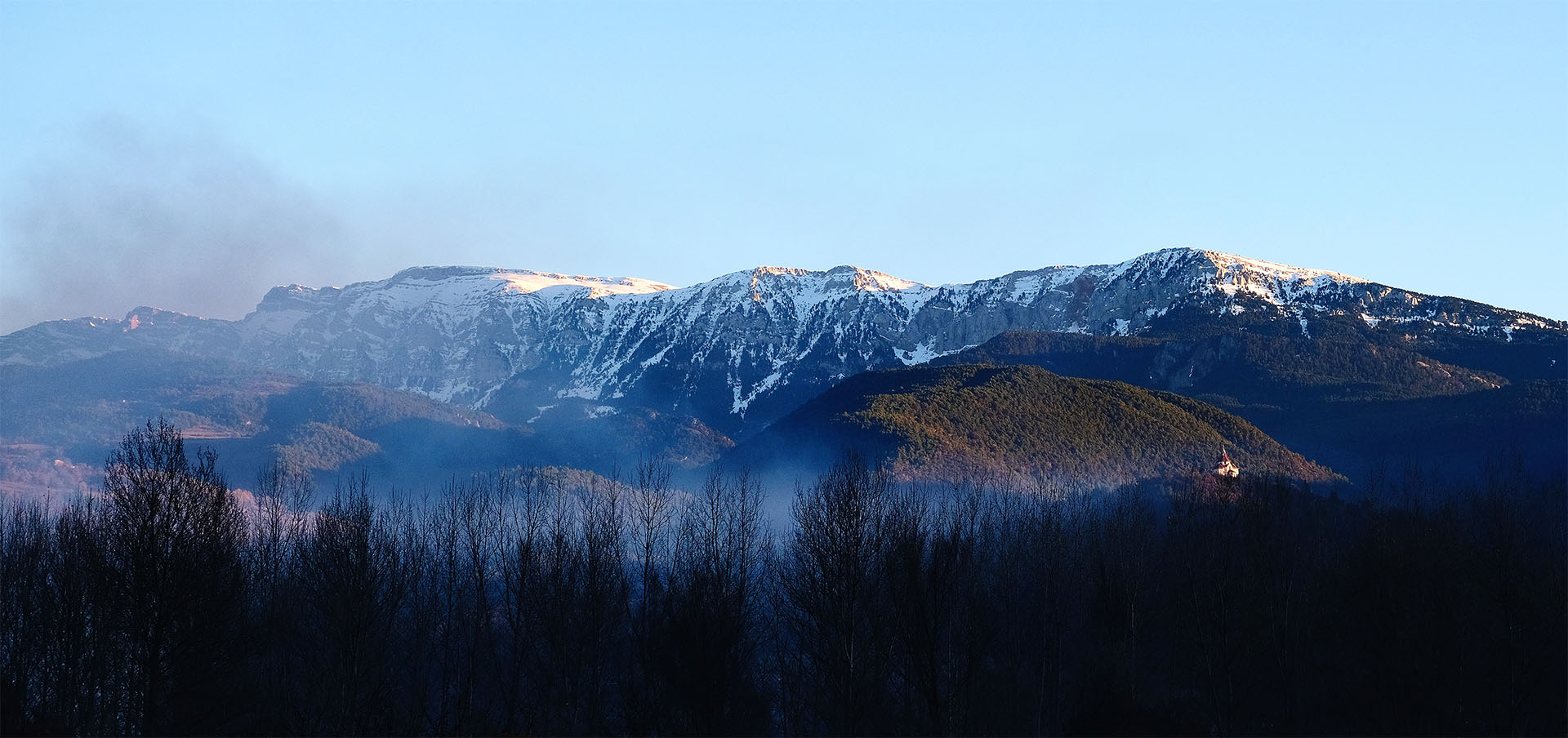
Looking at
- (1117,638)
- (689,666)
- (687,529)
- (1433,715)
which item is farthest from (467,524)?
(1433,715)

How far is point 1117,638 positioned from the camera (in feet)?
248

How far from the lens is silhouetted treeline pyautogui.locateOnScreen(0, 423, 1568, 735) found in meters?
50.4

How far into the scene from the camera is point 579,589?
3223 inches

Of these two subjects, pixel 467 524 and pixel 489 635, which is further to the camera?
pixel 467 524

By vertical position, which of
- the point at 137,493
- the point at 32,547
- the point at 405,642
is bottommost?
the point at 405,642

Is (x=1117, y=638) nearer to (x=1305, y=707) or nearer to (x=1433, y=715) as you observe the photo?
(x=1305, y=707)

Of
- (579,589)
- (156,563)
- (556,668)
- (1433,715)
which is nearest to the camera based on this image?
(156,563)

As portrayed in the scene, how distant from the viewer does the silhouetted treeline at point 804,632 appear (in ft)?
165

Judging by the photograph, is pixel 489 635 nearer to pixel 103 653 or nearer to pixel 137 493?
pixel 103 653

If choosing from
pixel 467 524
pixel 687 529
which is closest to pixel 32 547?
pixel 467 524

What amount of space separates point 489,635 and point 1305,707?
137 feet

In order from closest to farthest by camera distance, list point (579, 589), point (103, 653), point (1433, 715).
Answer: point (1433, 715) → point (103, 653) → point (579, 589)

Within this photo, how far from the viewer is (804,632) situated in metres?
71.8

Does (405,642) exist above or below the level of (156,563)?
below
